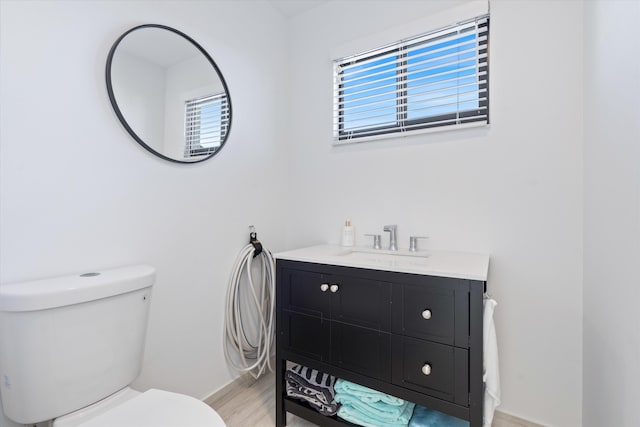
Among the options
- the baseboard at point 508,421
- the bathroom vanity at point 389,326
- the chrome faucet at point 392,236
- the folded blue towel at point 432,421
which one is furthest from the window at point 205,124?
the baseboard at point 508,421

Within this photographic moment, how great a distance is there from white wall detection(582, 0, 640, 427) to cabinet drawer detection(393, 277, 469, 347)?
1.35 ft

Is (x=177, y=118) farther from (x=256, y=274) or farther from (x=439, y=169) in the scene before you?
(x=439, y=169)

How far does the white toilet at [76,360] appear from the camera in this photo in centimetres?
87

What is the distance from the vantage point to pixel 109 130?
123cm

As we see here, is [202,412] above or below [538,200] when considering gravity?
below

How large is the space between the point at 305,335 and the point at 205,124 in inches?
48.6

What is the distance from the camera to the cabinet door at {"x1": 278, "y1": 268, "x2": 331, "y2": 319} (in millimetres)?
1376

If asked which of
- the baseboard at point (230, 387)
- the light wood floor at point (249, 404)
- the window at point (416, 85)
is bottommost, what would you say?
the light wood floor at point (249, 404)

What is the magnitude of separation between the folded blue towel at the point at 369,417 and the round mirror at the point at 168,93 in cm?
143

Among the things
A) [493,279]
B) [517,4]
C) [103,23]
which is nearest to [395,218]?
[493,279]

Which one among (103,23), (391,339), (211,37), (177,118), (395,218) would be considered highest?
(211,37)

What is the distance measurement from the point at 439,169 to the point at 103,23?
1.71 m

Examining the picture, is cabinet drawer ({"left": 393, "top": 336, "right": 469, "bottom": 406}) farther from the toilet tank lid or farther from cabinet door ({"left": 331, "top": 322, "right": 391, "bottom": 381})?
the toilet tank lid

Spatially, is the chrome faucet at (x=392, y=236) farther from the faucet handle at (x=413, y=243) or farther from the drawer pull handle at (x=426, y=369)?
the drawer pull handle at (x=426, y=369)
